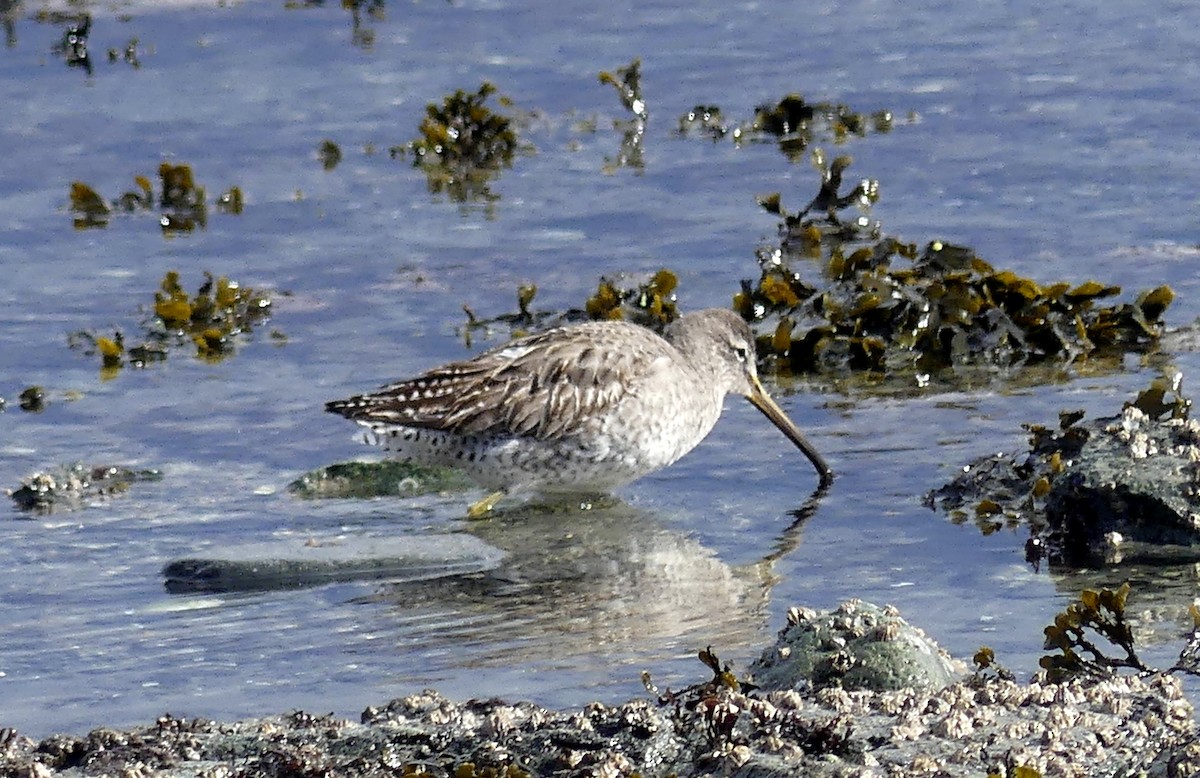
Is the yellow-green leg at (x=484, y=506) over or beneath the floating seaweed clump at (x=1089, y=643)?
beneath

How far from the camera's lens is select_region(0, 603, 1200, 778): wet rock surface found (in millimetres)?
4105

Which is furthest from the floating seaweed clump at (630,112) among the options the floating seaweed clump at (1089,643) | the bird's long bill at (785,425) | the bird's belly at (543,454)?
the floating seaweed clump at (1089,643)

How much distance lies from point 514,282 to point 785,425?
8.11 feet

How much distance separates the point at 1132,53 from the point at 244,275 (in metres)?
5.62

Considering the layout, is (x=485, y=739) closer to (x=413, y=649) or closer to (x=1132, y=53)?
(x=413, y=649)

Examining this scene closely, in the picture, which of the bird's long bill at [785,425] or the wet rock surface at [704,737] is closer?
the wet rock surface at [704,737]

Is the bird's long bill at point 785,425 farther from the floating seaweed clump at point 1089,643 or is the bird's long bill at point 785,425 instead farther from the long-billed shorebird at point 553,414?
the floating seaweed clump at point 1089,643

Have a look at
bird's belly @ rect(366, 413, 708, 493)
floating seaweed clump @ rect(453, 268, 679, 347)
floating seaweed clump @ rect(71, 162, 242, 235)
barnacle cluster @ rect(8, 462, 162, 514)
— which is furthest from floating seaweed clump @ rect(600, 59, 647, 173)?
barnacle cluster @ rect(8, 462, 162, 514)

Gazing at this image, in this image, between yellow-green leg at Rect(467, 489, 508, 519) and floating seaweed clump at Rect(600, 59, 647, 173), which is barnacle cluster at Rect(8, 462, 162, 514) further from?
floating seaweed clump at Rect(600, 59, 647, 173)

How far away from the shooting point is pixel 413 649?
5.64 m

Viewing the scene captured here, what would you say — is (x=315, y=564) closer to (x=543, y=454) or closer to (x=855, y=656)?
(x=543, y=454)

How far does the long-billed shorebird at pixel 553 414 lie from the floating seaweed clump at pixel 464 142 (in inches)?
160

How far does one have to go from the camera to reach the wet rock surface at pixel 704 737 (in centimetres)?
411

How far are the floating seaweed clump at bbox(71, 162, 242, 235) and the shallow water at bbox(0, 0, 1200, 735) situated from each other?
0.11 metres
